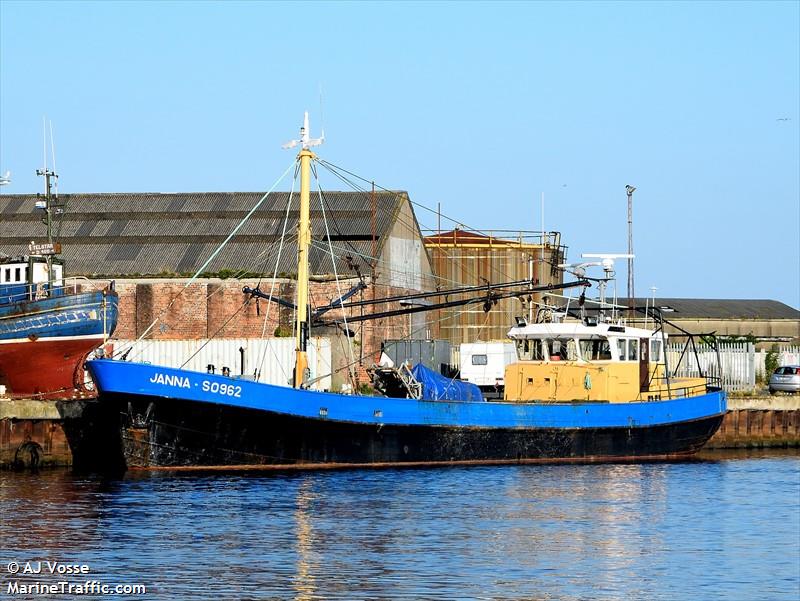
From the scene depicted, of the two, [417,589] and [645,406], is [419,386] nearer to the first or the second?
[645,406]

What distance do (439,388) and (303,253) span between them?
216 inches

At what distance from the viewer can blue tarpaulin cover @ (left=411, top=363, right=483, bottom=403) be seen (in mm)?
40125

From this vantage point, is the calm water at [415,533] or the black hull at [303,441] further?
the black hull at [303,441]

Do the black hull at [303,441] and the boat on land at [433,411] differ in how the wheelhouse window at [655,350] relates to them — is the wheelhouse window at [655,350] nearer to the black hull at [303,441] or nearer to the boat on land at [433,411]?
the boat on land at [433,411]

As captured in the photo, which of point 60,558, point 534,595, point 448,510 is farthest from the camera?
point 448,510

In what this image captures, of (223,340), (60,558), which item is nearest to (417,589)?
(60,558)

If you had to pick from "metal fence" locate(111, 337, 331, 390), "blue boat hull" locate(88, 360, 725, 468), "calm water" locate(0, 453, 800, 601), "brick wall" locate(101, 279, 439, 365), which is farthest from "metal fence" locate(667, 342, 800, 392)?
"calm water" locate(0, 453, 800, 601)

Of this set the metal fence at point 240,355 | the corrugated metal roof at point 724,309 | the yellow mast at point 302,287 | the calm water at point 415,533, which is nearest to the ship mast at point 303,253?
the yellow mast at point 302,287

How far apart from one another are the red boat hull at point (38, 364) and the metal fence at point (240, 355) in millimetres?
5075

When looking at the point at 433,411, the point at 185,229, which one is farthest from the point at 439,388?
the point at 185,229

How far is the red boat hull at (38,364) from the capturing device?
43625 millimetres

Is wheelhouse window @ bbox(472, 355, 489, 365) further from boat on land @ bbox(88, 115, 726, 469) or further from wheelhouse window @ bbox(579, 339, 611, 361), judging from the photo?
wheelhouse window @ bbox(579, 339, 611, 361)

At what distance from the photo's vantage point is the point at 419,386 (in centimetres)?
3928

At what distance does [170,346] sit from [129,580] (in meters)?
27.3
